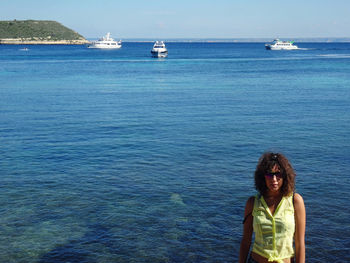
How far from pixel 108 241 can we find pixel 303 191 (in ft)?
23.9

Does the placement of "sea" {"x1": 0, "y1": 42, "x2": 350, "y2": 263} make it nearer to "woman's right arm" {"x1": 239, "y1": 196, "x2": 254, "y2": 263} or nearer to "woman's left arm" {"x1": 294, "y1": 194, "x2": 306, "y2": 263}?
"woman's right arm" {"x1": 239, "y1": 196, "x2": 254, "y2": 263}

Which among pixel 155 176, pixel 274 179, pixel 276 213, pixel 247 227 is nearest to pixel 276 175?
pixel 274 179

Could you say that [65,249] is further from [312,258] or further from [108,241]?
[312,258]

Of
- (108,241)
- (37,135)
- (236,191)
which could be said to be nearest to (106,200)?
(108,241)

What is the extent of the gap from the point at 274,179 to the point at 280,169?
149mm

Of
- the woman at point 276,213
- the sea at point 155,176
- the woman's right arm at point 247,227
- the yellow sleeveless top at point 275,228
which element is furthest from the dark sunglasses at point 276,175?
the sea at point 155,176

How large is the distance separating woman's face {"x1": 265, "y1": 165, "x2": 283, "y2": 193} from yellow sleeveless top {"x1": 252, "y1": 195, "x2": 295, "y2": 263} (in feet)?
0.54

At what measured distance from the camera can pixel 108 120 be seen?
28594 mm

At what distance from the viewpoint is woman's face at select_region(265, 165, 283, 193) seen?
5.06m

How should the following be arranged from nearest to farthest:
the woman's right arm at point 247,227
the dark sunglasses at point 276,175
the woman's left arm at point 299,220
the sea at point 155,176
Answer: the woman's left arm at point 299,220
the dark sunglasses at point 276,175
the woman's right arm at point 247,227
the sea at point 155,176

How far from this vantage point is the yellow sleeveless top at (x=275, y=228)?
16.4 feet

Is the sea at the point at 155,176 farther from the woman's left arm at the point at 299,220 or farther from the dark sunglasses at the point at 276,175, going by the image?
the dark sunglasses at the point at 276,175

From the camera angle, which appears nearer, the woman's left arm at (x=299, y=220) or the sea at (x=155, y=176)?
the woman's left arm at (x=299, y=220)

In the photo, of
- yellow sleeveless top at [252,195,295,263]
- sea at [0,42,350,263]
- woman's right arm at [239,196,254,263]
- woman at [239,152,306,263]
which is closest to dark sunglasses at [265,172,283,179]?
woman at [239,152,306,263]
